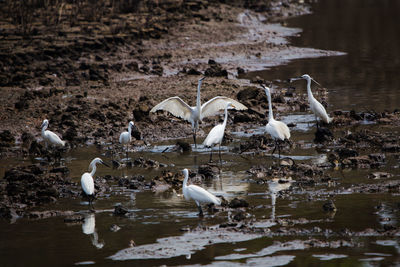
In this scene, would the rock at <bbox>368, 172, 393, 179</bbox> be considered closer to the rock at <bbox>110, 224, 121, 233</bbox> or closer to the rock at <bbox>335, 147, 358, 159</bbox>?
the rock at <bbox>335, 147, 358, 159</bbox>

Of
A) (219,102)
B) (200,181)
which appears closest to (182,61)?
(219,102)

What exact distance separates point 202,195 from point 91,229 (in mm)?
1861

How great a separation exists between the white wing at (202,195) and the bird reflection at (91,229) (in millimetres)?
1658

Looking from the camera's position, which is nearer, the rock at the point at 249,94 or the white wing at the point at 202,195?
the white wing at the point at 202,195

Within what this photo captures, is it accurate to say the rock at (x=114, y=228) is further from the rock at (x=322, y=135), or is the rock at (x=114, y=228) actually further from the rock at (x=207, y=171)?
the rock at (x=322, y=135)

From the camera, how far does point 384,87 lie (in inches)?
884

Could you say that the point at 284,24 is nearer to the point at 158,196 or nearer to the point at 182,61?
the point at 182,61

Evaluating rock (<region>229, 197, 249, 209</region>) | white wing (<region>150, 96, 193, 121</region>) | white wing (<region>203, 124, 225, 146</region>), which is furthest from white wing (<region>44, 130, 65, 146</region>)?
rock (<region>229, 197, 249, 209</region>)

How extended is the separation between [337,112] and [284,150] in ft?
12.7

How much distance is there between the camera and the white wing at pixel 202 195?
1044 cm

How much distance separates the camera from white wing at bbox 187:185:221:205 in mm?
10435

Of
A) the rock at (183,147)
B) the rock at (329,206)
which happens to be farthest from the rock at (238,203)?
the rock at (183,147)

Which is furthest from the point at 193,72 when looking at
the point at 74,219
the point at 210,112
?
the point at 74,219

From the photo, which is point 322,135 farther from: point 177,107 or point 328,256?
point 328,256
